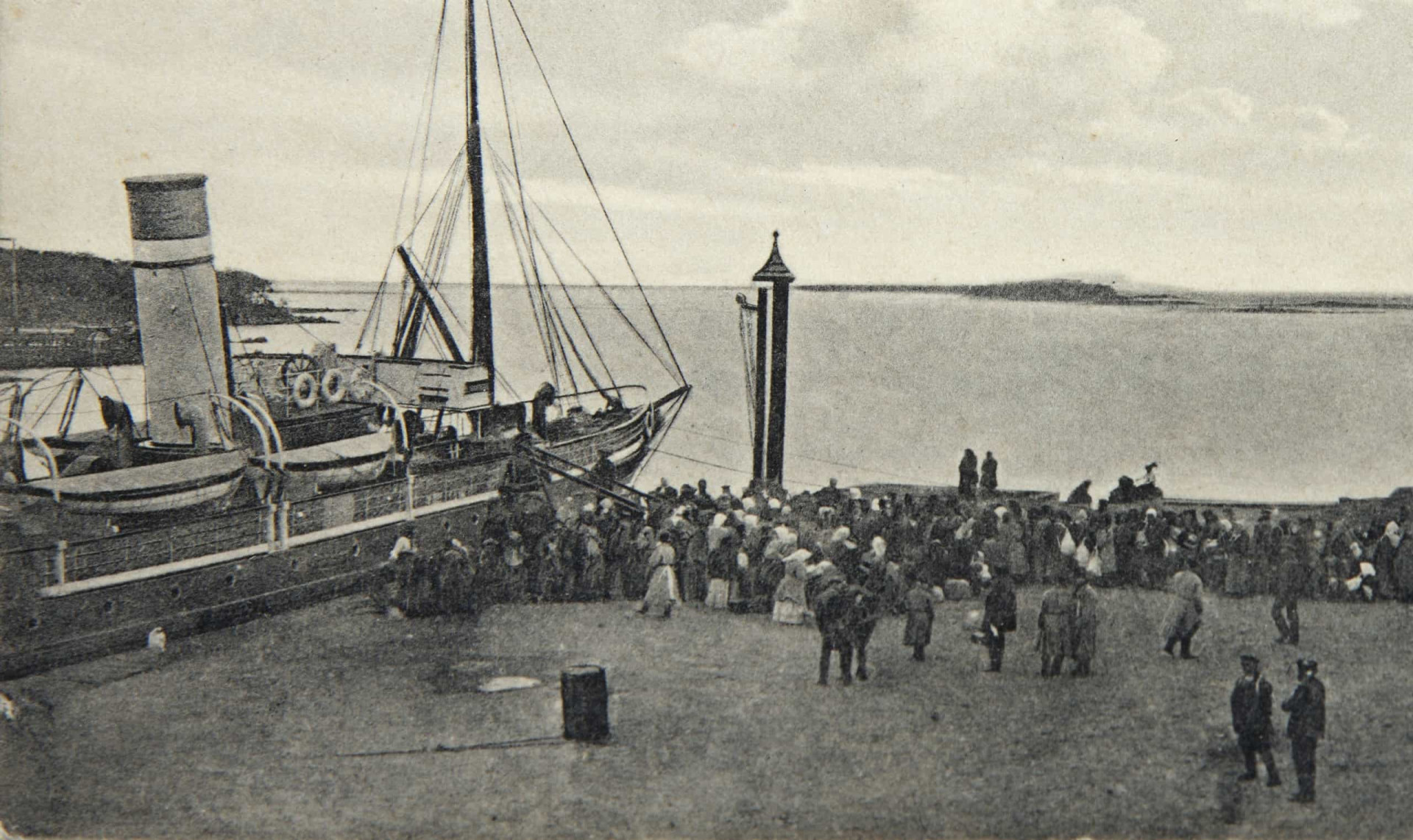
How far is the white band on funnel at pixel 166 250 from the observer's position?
10.5 meters

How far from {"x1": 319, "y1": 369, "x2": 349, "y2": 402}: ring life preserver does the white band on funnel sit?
3332 mm

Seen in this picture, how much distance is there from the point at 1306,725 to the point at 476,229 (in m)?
13.9

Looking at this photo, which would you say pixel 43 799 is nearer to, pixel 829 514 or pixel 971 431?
pixel 829 514

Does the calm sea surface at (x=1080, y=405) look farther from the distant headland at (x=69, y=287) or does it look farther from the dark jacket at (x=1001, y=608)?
the dark jacket at (x=1001, y=608)

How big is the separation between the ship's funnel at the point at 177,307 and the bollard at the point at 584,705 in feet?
20.7

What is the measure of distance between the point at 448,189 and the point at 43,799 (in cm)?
1187

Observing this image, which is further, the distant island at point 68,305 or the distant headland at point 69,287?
the distant island at point 68,305

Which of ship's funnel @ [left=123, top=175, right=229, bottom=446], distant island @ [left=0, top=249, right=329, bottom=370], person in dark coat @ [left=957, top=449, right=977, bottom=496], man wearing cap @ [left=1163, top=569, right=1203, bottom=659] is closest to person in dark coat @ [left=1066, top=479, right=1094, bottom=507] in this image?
person in dark coat @ [left=957, top=449, right=977, bottom=496]

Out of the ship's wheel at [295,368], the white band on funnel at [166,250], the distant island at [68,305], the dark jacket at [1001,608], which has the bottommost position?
the dark jacket at [1001,608]


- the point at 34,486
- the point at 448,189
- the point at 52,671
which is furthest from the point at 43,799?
the point at 448,189

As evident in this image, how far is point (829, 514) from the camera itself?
46.4 feet

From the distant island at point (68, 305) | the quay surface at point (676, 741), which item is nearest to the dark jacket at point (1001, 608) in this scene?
the quay surface at point (676, 741)

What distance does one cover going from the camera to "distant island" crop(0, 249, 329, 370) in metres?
10.9

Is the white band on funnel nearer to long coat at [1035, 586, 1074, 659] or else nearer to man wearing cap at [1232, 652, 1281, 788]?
long coat at [1035, 586, 1074, 659]
